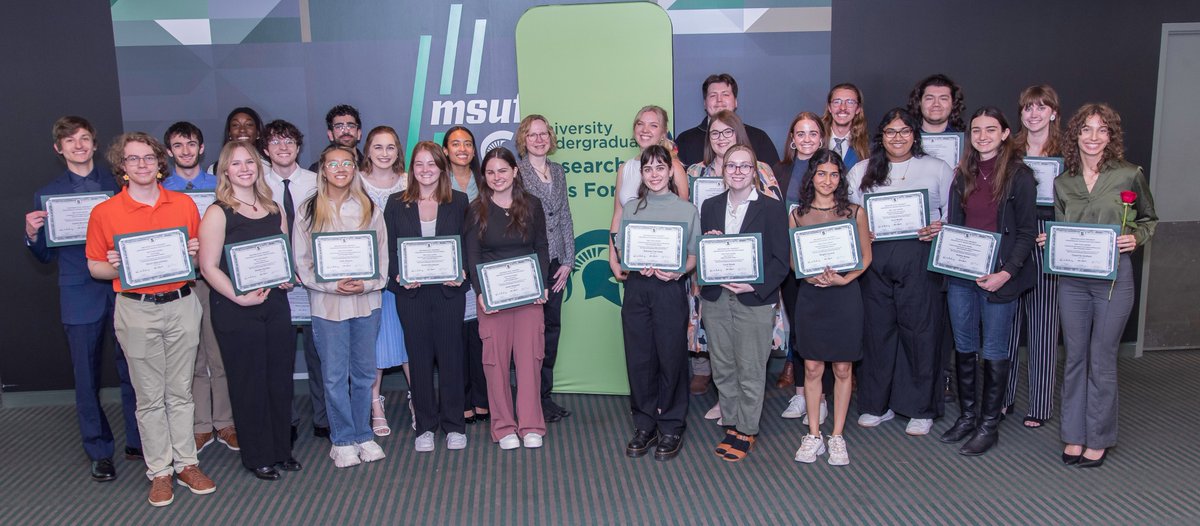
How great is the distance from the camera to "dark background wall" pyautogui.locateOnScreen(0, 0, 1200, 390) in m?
5.07

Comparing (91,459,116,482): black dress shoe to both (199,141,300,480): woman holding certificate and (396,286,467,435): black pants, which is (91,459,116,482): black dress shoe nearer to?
(199,141,300,480): woman holding certificate

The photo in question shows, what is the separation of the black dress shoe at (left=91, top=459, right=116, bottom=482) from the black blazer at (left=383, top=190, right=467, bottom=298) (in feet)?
5.53

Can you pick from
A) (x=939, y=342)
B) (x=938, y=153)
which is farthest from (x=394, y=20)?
(x=939, y=342)

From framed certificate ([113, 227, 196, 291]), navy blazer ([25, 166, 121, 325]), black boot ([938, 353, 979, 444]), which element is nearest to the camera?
framed certificate ([113, 227, 196, 291])

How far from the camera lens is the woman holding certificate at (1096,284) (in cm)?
369

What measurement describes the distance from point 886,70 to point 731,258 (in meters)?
2.48

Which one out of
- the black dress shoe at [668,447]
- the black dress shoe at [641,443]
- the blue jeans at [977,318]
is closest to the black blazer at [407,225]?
the black dress shoe at [641,443]

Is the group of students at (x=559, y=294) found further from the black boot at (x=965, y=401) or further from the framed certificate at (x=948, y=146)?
the framed certificate at (x=948, y=146)

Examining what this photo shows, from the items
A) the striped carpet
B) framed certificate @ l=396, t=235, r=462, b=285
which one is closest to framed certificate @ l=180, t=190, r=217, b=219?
framed certificate @ l=396, t=235, r=462, b=285

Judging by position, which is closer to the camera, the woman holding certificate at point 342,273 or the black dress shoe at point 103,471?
the woman holding certificate at point 342,273

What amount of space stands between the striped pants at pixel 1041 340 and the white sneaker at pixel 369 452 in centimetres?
337

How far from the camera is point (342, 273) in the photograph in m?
3.82

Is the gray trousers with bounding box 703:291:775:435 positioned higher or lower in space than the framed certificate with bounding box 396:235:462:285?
lower

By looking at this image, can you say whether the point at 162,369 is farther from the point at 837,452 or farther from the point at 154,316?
the point at 837,452
